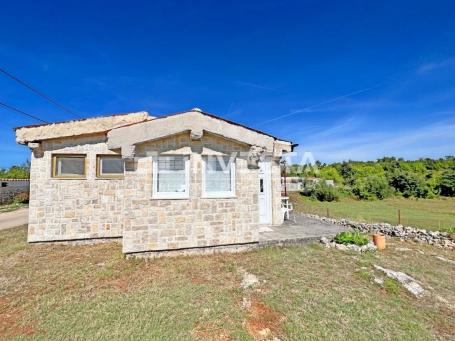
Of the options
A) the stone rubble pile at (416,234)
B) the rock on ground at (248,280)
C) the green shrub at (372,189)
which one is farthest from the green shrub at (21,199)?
the green shrub at (372,189)

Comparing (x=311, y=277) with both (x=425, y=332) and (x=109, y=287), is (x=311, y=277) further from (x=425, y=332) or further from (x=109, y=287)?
(x=109, y=287)

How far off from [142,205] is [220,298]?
127 inches

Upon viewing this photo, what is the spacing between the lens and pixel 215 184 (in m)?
7.40

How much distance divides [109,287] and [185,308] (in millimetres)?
1948

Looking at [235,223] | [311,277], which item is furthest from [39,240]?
[311,277]

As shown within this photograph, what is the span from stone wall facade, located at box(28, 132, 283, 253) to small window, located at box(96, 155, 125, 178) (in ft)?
0.53

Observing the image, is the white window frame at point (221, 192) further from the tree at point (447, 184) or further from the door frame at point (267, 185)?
the tree at point (447, 184)

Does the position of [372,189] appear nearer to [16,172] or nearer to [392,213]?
[392,213]

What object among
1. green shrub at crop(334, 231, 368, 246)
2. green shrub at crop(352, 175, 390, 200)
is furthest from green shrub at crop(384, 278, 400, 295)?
green shrub at crop(352, 175, 390, 200)

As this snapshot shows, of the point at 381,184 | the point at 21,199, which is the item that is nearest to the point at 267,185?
the point at 21,199

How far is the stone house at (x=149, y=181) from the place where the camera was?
6.73m

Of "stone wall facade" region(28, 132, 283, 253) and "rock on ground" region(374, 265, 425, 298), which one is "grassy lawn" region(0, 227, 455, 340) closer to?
"rock on ground" region(374, 265, 425, 298)

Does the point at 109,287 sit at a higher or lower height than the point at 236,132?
lower

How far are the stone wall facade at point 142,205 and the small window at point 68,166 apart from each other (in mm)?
159
